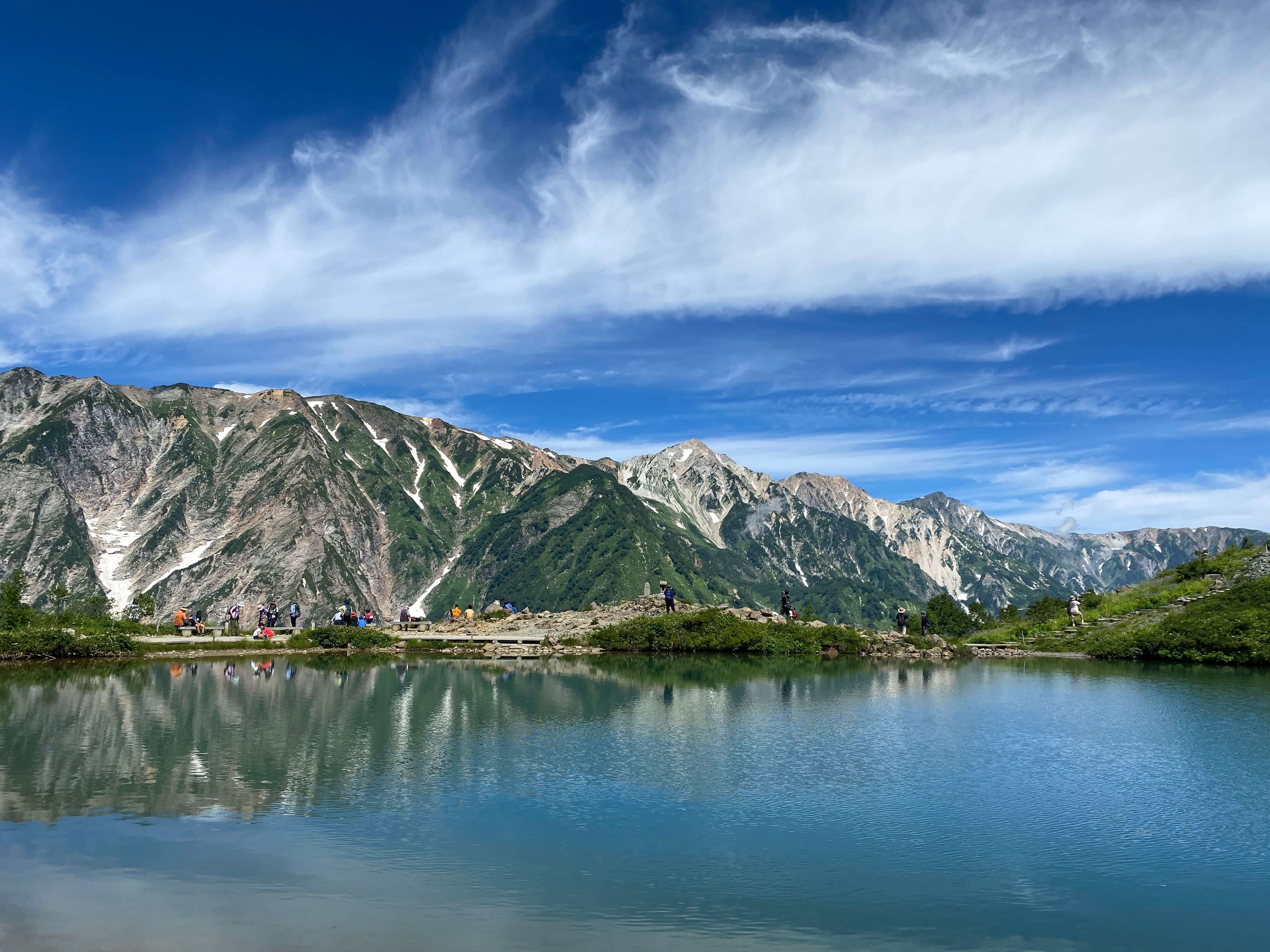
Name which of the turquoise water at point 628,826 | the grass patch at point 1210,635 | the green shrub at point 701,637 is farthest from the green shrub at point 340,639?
the grass patch at point 1210,635

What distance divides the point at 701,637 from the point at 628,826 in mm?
61560

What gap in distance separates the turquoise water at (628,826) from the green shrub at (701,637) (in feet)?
118

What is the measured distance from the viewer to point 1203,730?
135 feet

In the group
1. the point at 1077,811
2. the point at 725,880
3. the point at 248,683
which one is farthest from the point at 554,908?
the point at 248,683

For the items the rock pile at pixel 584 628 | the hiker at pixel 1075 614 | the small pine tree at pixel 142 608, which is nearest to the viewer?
the rock pile at pixel 584 628

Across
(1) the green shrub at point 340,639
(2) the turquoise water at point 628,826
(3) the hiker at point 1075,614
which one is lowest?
(2) the turquoise water at point 628,826

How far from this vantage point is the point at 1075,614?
9762 centimetres

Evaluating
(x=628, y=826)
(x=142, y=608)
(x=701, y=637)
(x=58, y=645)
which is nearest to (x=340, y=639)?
(x=58, y=645)

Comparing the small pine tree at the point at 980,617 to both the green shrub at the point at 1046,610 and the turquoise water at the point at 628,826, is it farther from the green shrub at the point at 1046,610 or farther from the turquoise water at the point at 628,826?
the turquoise water at the point at 628,826

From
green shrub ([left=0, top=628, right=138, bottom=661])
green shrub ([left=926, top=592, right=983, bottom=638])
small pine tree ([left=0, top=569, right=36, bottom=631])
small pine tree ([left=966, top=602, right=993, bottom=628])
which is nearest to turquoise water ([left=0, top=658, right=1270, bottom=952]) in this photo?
green shrub ([left=0, top=628, right=138, bottom=661])

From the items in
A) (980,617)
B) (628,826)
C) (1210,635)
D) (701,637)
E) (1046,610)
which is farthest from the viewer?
(980,617)

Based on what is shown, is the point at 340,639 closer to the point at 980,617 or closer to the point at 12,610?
the point at 12,610

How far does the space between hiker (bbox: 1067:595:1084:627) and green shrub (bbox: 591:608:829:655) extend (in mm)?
31705

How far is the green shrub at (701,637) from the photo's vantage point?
85.9 meters
